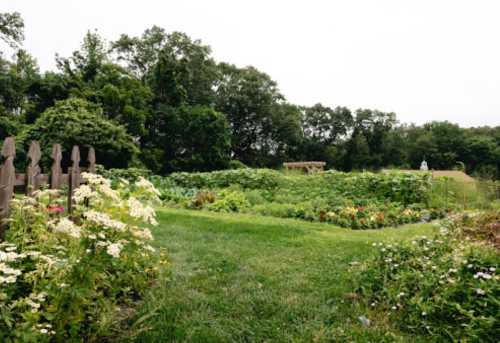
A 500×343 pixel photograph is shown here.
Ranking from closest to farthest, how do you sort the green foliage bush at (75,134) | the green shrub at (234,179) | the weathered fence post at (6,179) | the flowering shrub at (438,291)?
the flowering shrub at (438,291) → the weathered fence post at (6,179) → the green shrub at (234,179) → the green foliage bush at (75,134)

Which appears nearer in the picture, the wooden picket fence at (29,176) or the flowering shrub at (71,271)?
the flowering shrub at (71,271)

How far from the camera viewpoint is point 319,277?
11.1 ft

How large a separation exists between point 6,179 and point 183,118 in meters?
20.1

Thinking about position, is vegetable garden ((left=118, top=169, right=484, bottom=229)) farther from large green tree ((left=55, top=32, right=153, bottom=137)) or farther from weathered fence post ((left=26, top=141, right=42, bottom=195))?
large green tree ((left=55, top=32, right=153, bottom=137))

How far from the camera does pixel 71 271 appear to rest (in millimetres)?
1864

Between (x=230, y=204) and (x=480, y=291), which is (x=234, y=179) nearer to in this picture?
(x=230, y=204)

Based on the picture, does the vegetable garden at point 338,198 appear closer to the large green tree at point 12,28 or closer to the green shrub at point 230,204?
the green shrub at point 230,204

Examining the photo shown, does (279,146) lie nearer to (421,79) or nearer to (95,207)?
(421,79)

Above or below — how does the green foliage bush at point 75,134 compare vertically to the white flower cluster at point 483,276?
above

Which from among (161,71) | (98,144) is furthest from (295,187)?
(161,71)

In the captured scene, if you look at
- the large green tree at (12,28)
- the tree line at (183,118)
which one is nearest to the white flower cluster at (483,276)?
the tree line at (183,118)

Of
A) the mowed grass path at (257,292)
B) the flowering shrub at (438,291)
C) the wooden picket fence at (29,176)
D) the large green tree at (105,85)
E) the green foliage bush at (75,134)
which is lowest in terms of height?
the mowed grass path at (257,292)

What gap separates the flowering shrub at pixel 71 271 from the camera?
1654mm

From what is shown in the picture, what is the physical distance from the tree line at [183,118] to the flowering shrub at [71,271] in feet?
36.6
